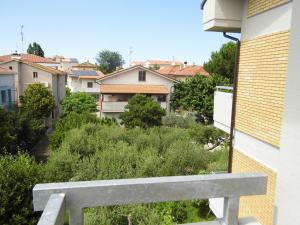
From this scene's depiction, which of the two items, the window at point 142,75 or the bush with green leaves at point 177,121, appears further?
the window at point 142,75

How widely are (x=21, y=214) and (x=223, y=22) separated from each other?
28.3 ft

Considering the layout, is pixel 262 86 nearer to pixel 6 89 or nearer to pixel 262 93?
pixel 262 93

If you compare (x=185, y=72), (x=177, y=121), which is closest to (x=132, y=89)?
(x=177, y=121)

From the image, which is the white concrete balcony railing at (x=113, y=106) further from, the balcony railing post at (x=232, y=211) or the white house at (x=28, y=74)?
Answer: the balcony railing post at (x=232, y=211)

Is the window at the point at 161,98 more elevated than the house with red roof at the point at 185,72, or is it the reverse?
the house with red roof at the point at 185,72

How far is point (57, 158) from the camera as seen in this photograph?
13781 millimetres

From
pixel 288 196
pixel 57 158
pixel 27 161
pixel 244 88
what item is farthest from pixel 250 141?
pixel 57 158

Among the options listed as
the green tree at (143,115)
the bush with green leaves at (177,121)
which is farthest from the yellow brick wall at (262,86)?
the bush with green leaves at (177,121)

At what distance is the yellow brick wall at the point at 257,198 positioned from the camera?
4516mm

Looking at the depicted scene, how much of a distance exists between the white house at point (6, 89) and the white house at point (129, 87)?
30.0 ft

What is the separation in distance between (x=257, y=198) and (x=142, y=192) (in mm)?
4131

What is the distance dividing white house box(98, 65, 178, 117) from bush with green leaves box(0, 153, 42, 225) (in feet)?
68.7

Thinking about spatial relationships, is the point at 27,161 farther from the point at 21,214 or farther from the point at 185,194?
the point at 185,194

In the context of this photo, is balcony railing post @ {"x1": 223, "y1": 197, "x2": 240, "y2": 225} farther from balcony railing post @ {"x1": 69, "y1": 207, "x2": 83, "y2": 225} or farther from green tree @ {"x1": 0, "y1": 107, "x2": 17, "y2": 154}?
green tree @ {"x1": 0, "y1": 107, "x2": 17, "y2": 154}
